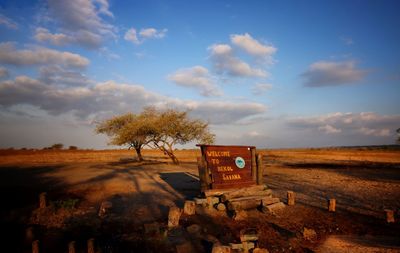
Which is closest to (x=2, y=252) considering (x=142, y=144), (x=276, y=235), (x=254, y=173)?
(x=276, y=235)

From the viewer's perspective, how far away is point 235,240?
8953 mm

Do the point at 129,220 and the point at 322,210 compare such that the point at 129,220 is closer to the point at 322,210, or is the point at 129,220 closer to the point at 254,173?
the point at 254,173

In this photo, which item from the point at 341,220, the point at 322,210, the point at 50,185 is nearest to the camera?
the point at 341,220

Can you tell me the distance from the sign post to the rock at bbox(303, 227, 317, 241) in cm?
474

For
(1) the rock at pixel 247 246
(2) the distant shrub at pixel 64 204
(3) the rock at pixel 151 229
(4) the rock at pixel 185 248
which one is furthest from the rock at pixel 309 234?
(2) the distant shrub at pixel 64 204

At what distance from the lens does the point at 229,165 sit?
13.9 m

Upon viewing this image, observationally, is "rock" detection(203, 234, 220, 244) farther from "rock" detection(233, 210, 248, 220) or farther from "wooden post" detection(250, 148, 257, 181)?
"wooden post" detection(250, 148, 257, 181)

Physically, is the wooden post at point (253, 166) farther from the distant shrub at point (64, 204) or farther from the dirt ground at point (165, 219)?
the distant shrub at point (64, 204)

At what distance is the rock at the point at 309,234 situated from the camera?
30.0 ft

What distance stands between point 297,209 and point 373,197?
5344 millimetres

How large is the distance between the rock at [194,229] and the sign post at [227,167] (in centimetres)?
341

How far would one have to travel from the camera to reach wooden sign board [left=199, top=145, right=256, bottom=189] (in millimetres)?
13281

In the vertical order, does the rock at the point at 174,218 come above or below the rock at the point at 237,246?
above

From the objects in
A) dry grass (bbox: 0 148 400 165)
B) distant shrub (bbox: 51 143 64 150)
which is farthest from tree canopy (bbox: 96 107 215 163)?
distant shrub (bbox: 51 143 64 150)
